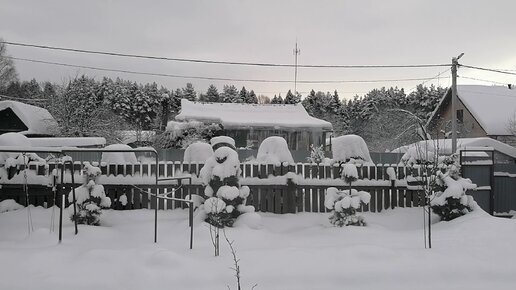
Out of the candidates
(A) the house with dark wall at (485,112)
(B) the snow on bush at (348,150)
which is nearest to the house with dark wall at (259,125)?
(A) the house with dark wall at (485,112)

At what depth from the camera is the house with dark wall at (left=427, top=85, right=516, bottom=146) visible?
28469 mm

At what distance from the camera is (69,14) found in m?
13.8

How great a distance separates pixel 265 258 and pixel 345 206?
8.29 ft

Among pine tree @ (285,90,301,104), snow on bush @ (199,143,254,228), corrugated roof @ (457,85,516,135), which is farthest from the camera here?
pine tree @ (285,90,301,104)

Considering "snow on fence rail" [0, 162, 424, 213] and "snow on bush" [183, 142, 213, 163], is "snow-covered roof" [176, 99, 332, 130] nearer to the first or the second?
"snow on bush" [183, 142, 213, 163]

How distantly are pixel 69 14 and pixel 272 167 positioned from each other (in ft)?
30.7

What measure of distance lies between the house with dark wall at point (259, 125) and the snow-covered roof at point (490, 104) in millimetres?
10819

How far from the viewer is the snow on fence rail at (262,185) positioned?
28.8 ft

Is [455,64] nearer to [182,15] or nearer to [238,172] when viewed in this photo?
[182,15]

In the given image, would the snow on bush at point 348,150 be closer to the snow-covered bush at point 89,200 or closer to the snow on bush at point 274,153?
the snow on bush at point 274,153

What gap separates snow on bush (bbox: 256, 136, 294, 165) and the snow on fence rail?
0.23 meters

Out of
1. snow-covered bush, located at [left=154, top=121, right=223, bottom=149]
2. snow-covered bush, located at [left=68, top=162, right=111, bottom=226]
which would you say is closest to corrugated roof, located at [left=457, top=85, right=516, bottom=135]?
snow-covered bush, located at [left=154, top=121, right=223, bottom=149]

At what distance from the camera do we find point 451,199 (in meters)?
8.18

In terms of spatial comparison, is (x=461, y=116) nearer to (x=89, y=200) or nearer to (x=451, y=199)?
(x=451, y=199)
